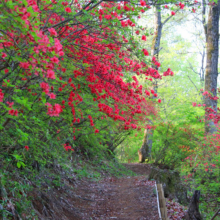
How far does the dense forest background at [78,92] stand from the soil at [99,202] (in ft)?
1.41

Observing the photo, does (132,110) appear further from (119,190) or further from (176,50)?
(176,50)

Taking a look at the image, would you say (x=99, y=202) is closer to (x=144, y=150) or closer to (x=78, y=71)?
(x=78, y=71)

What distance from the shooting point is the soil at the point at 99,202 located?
4921mm

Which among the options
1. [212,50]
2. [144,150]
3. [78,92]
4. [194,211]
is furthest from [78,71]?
[144,150]

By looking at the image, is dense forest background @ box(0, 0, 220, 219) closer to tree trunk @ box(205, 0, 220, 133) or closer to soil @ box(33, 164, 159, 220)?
tree trunk @ box(205, 0, 220, 133)

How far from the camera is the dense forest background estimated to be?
8.64 feet

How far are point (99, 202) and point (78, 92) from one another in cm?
340

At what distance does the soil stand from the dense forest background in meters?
0.43

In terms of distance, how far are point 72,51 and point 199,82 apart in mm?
31116

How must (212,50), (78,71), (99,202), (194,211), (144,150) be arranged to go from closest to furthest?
(78,71) < (194,211) < (99,202) < (212,50) < (144,150)

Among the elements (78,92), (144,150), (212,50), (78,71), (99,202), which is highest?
(212,50)

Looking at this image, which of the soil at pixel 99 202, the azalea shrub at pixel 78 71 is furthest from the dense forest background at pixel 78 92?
the soil at pixel 99 202

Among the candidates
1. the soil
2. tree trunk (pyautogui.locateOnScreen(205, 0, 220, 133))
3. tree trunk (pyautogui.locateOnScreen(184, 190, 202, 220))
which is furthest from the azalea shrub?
tree trunk (pyautogui.locateOnScreen(205, 0, 220, 133))

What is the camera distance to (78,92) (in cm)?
514
